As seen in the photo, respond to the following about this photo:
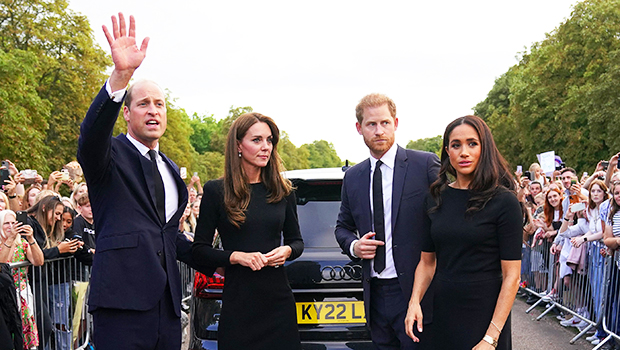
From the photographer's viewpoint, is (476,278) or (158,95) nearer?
(476,278)

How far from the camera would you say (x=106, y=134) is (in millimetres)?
3363

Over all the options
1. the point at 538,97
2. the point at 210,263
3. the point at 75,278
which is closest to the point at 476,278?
the point at 210,263

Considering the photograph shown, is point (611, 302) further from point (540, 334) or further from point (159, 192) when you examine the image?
point (159, 192)

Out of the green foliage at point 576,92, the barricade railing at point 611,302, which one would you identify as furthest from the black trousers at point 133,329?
the green foliage at point 576,92

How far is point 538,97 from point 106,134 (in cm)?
4334

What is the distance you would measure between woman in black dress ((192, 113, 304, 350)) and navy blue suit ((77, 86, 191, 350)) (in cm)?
48

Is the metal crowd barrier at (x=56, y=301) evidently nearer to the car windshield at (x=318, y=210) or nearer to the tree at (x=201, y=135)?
the car windshield at (x=318, y=210)

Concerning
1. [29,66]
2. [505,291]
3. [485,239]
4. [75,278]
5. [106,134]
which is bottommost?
[75,278]

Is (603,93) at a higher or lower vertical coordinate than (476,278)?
higher

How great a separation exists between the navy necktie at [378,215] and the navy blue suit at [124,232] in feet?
3.99

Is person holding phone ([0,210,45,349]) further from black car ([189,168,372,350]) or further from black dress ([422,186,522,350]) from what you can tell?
black dress ([422,186,522,350])

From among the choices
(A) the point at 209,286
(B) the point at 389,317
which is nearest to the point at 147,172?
(A) the point at 209,286

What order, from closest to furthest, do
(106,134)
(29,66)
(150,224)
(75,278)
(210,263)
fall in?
(106,134) → (150,224) → (210,263) → (75,278) → (29,66)

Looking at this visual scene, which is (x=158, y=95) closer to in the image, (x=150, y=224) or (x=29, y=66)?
(x=150, y=224)
